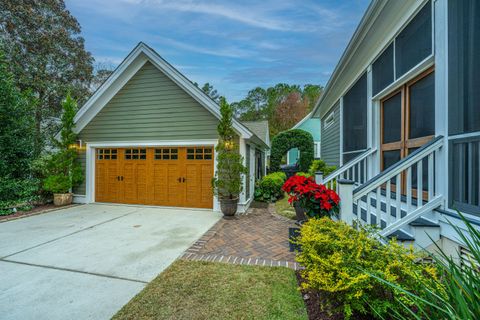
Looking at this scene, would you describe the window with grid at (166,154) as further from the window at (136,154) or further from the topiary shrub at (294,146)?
the topiary shrub at (294,146)

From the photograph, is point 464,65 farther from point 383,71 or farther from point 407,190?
point 383,71

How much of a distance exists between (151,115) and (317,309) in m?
7.62

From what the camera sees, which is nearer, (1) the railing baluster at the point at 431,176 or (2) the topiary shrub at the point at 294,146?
(1) the railing baluster at the point at 431,176

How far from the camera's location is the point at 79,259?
3785 millimetres

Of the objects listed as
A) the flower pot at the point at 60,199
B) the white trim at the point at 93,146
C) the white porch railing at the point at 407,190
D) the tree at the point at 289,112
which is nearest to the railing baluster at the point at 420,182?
the white porch railing at the point at 407,190

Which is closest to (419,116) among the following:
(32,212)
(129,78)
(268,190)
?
(268,190)

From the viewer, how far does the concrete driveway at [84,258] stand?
2645mm

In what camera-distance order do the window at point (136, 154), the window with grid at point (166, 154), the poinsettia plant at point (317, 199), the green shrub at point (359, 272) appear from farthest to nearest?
the window at point (136, 154) → the window with grid at point (166, 154) → the poinsettia plant at point (317, 199) → the green shrub at point (359, 272)

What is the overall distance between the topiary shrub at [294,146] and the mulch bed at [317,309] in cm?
1165

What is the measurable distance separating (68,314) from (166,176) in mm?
5729

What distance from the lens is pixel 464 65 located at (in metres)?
2.53

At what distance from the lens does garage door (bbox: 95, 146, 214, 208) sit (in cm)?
774

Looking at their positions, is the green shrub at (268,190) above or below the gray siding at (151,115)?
below

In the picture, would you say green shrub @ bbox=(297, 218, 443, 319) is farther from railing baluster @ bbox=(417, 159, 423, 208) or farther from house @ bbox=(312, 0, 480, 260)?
railing baluster @ bbox=(417, 159, 423, 208)
